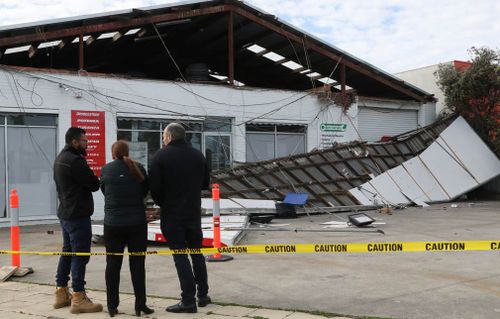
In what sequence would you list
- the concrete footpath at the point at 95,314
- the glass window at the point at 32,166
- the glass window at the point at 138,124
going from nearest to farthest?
the concrete footpath at the point at 95,314
the glass window at the point at 32,166
the glass window at the point at 138,124

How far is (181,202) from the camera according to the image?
17.6 feet

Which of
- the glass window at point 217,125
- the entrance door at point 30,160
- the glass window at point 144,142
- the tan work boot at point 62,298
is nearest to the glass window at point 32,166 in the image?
the entrance door at point 30,160

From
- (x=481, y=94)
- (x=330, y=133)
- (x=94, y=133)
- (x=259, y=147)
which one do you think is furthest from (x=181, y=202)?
(x=481, y=94)

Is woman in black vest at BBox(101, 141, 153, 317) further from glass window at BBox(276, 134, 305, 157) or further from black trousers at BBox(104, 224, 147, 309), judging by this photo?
glass window at BBox(276, 134, 305, 157)

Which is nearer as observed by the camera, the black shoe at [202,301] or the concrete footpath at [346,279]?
the concrete footpath at [346,279]

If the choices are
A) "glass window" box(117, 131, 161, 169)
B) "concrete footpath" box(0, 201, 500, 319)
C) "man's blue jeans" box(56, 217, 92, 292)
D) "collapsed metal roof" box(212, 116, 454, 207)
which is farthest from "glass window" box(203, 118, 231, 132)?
"man's blue jeans" box(56, 217, 92, 292)

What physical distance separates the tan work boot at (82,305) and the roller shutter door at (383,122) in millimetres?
17980

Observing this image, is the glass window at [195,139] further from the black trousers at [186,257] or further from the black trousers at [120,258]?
the black trousers at [120,258]

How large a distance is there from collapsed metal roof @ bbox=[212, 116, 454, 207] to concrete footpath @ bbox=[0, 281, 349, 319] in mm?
8121

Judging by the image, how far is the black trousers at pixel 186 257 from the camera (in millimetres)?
5266

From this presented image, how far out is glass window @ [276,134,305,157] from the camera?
19969 mm

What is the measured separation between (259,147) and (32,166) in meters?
8.09

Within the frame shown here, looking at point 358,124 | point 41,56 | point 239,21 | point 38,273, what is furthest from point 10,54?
point 358,124

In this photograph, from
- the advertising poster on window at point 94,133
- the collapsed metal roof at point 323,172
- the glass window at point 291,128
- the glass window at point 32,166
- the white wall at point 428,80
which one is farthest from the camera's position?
the white wall at point 428,80
